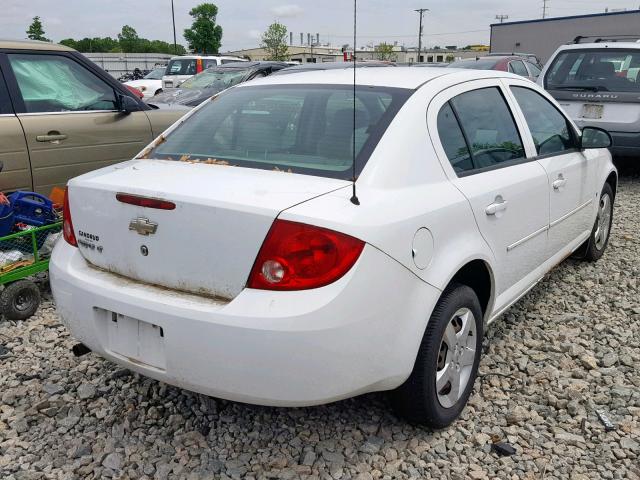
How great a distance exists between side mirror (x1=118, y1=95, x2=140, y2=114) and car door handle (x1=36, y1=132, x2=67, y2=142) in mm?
622

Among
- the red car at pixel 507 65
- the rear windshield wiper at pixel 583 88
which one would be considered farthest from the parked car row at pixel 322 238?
the red car at pixel 507 65

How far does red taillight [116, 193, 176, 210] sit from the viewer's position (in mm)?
2303

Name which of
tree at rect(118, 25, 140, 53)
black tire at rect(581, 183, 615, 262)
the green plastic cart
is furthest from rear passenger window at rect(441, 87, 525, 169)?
tree at rect(118, 25, 140, 53)

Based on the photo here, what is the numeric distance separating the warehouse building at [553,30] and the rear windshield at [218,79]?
33501 millimetres

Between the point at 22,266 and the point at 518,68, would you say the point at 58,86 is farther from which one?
the point at 518,68

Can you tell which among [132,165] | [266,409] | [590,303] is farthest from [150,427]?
[590,303]

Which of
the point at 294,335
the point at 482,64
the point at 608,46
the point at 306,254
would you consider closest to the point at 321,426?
the point at 294,335

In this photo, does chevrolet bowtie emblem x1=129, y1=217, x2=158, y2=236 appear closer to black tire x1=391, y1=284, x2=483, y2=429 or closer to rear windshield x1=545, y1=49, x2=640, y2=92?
black tire x1=391, y1=284, x2=483, y2=429

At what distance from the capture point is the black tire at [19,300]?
3.80 m

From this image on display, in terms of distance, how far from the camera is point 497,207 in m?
2.89

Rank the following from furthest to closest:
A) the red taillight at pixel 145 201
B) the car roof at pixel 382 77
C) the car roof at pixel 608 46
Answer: the car roof at pixel 608 46 → the car roof at pixel 382 77 → the red taillight at pixel 145 201

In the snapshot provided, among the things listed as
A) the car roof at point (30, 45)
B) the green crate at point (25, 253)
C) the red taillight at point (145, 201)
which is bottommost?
the green crate at point (25, 253)

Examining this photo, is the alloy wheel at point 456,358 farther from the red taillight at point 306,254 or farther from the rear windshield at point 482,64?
the rear windshield at point 482,64

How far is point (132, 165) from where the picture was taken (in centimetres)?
284
